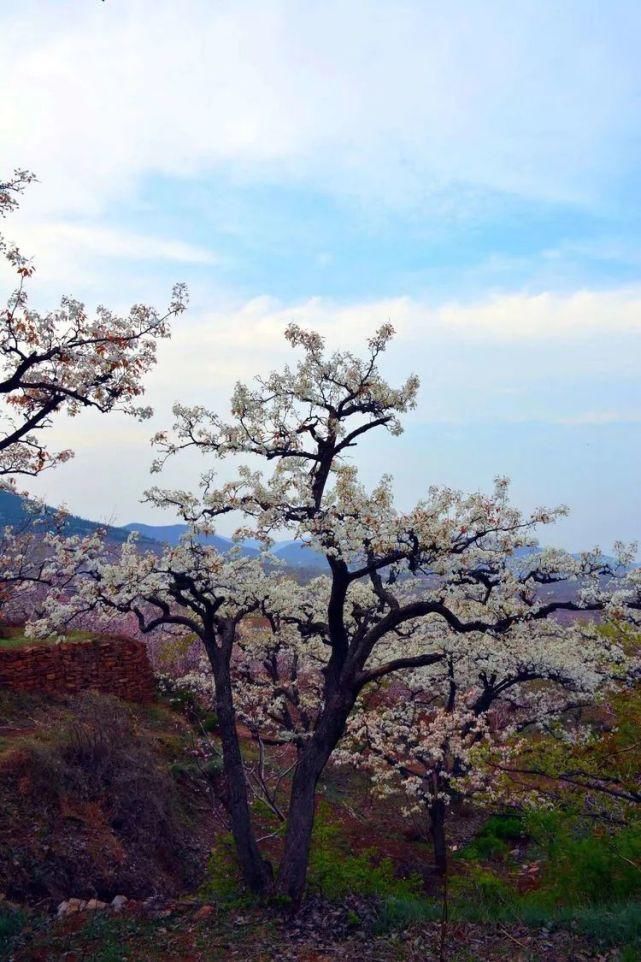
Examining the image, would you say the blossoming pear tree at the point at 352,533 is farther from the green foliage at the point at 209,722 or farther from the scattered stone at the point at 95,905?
the green foliage at the point at 209,722

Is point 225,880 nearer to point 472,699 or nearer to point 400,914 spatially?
point 400,914

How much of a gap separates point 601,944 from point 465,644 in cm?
661

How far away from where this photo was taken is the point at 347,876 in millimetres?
9977

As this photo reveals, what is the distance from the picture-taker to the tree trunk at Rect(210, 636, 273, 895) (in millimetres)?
9656

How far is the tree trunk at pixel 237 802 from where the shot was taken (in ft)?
31.7

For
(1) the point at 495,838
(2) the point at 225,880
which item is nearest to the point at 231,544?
(2) the point at 225,880

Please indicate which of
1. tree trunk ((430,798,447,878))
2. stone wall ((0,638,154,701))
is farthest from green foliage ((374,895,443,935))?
stone wall ((0,638,154,701))

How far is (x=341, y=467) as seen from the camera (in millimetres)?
9789

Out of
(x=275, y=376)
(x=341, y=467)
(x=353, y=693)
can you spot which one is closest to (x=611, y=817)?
(x=353, y=693)

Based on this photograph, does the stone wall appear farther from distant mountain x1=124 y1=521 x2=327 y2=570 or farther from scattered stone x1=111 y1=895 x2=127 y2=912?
scattered stone x1=111 y1=895 x2=127 y2=912

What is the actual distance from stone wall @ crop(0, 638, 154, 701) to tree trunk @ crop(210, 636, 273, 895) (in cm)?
762

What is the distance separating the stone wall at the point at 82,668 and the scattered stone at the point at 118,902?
22.4 ft

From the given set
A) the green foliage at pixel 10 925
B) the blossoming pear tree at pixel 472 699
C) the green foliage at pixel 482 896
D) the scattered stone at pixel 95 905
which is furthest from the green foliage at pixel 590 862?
the green foliage at pixel 10 925

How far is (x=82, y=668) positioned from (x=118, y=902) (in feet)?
27.5
